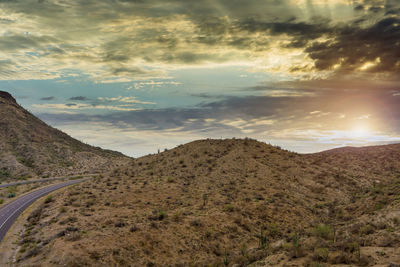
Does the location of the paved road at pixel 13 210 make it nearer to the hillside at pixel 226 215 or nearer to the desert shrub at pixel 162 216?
the hillside at pixel 226 215

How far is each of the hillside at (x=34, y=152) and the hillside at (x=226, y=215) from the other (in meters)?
54.9

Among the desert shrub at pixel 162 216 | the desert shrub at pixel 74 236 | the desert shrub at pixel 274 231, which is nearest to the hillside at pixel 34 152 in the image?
the desert shrub at pixel 74 236

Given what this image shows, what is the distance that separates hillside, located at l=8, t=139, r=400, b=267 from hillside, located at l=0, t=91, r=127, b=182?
54862 mm

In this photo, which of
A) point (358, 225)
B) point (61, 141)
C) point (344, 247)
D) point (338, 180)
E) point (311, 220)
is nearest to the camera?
point (344, 247)

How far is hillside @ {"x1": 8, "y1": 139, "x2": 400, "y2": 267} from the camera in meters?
20.1

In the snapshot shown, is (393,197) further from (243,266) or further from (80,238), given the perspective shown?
(80,238)

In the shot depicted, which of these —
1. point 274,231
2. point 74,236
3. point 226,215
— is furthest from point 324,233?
point 74,236

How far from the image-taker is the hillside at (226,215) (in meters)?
20.1

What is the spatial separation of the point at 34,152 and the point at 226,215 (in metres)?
101

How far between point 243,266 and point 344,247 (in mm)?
6523

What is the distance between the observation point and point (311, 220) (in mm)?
Result: 30641

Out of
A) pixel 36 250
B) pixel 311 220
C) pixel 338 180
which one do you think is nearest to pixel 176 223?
pixel 36 250

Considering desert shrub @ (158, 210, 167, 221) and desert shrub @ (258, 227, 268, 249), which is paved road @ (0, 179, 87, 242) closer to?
desert shrub @ (158, 210, 167, 221)

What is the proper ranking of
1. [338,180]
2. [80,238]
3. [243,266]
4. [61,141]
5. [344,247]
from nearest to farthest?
[344,247] < [243,266] < [80,238] < [338,180] < [61,141]
